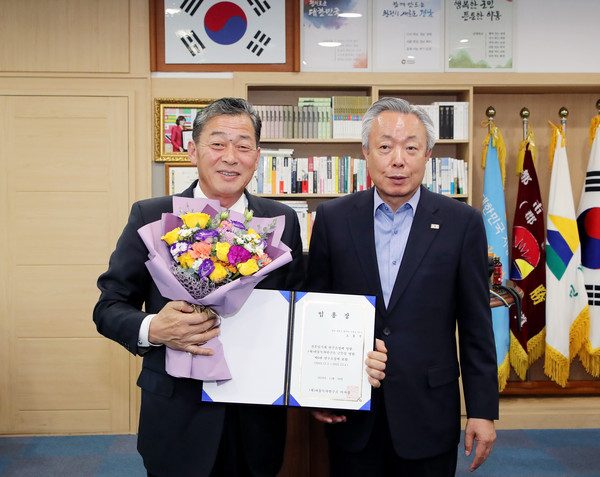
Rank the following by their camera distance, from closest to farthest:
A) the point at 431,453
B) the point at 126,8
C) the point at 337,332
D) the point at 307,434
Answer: the point at 337,332, the point at 431,453, the point at 307,434, the point at 126,8

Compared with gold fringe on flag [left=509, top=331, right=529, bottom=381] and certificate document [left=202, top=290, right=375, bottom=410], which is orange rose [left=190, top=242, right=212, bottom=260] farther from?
gold fringe on flag [left=509, top=331, right=529, bottom=381]

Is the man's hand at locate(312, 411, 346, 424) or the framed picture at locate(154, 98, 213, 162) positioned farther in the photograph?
the framed picture at locate(154, 98, 213, 162)

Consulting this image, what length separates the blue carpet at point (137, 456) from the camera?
329cm

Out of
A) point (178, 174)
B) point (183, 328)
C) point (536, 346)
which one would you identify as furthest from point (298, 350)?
point (536, 346)

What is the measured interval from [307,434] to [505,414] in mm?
2375

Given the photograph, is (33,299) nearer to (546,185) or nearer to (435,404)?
(435,404)

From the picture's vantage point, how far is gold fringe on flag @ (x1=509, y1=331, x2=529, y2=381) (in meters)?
4.06

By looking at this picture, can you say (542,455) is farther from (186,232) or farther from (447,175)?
(186,232)

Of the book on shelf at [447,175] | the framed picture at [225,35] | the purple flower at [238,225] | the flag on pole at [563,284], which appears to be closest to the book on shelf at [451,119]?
the book on shelf at [447,175]

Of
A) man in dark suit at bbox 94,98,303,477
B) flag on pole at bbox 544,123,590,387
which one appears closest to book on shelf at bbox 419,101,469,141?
flag on pole at bbox 544,123,590,387

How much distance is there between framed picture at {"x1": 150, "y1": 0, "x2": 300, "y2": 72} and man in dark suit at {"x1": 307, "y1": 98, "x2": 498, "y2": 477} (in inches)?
99.7

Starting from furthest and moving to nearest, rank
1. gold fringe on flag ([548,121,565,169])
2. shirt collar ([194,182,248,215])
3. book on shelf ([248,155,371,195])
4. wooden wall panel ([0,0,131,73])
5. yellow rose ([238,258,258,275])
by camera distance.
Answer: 1. gold fringe on flag ([548,121,565,169])
2. book on shelf ([248,155,371,195])
3. wooden wall panel ([0,0,131,73])
4. shirt collar ([194,182,248,215])
5. yellow rose ([238,258,258,275])

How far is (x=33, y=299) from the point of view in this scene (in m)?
3.91

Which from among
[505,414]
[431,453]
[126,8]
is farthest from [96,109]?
[505,414]
